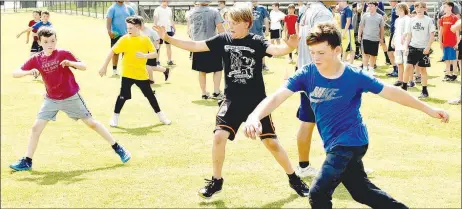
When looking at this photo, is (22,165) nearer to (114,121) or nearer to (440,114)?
(114,121)

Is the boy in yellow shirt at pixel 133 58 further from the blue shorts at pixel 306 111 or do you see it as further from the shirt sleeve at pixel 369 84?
the shirt sleeve at pixel 369 84

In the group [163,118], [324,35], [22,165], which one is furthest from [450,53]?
[324,35]

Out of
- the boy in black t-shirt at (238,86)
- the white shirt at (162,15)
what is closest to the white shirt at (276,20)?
the white shirt at (162,15)

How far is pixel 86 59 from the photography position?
22.8 meters

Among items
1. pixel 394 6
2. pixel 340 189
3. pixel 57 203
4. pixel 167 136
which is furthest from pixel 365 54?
pixel 57 203

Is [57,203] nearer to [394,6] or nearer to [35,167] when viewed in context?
[35,167]

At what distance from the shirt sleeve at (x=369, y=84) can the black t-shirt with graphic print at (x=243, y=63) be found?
71.2 inches

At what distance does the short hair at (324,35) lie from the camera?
4943mm

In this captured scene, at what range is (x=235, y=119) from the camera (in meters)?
6.68

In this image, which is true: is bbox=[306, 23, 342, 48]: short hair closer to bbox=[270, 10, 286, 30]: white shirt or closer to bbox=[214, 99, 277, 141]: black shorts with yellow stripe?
bbox=[214, 99, 277, 141]: black shorts with yellow stripe

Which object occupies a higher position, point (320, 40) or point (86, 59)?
point (320, 40)

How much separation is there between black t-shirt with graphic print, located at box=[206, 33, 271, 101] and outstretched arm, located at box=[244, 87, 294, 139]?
1684 mm

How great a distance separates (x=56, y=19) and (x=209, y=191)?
43797 millimetres

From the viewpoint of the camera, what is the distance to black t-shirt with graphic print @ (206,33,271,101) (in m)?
6.71
